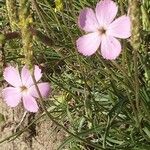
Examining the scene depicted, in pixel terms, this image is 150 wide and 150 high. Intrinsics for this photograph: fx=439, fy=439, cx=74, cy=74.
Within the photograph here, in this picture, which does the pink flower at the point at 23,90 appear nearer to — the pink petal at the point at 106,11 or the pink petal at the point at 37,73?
the pink petal at the point at 37,73

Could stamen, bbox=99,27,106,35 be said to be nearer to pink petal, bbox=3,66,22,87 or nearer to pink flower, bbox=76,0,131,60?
pink flower, bbox=76,0,131,60

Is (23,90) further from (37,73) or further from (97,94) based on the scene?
(97,94)

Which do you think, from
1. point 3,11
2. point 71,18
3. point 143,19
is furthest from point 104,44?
point 3,11

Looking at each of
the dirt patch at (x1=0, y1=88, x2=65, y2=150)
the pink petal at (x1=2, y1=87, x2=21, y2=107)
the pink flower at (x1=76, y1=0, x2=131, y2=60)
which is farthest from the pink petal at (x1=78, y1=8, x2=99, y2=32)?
the dirt patch at (x1=0, y1=88, x2=65, y2=150)

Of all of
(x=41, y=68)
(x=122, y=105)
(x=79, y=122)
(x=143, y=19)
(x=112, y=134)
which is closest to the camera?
(x=41, y=68)

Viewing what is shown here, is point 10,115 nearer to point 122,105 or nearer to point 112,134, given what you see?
point 112,134

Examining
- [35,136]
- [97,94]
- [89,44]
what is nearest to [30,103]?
[89,44]
